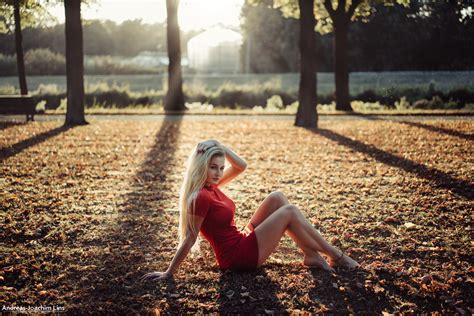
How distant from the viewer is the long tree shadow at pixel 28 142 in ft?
37.5

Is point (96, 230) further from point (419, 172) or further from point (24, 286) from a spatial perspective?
point (419, 172)

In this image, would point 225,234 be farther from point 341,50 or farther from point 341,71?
point 341,50

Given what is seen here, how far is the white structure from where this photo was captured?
4778cm

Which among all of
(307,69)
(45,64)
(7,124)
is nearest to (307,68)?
(307,69)

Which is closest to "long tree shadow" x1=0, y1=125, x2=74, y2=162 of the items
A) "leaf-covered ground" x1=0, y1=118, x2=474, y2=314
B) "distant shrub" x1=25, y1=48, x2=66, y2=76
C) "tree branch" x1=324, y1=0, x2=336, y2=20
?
"leaf-covered ground" x1=0, y1=118, x2=474, y2=314

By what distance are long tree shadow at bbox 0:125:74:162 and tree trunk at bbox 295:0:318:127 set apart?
24.4 feet

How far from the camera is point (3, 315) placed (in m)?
4.07

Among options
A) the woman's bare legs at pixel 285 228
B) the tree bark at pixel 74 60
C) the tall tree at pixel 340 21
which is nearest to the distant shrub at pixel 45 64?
the tall tree at pixel 340 21

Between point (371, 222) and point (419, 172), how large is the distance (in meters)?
3.16

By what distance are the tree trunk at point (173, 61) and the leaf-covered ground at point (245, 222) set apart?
9.45 m

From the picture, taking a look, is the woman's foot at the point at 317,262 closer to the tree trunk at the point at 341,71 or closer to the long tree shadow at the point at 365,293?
the long tree shadow at the point at 365,293

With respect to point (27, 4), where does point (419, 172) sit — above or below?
below

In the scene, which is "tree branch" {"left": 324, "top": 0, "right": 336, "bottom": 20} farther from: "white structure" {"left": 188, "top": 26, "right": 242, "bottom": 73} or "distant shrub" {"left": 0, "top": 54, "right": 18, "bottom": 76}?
"white structure" {"left": 188, "top": 26, "right": 242, "bottom": 73}

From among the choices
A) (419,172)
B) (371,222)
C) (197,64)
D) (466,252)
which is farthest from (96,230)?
(197,64)
